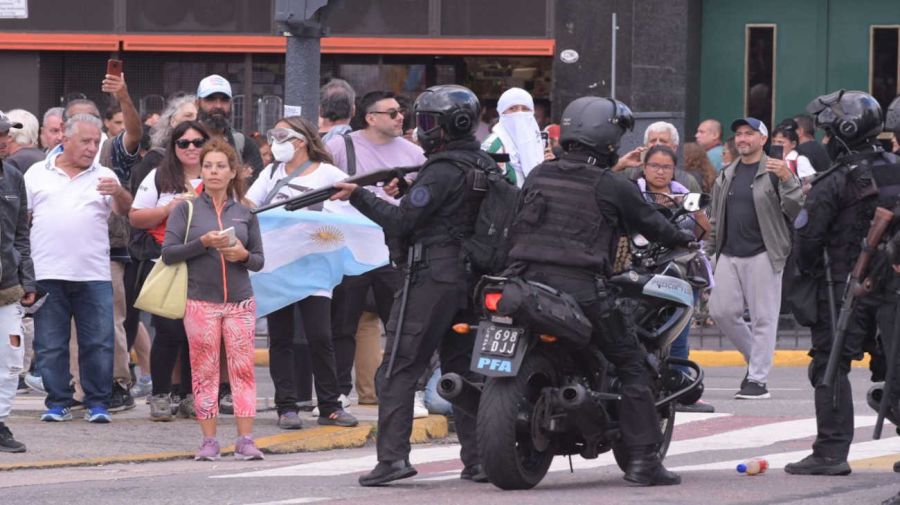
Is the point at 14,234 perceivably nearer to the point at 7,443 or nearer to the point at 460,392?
the point at 7,443

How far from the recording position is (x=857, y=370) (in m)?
17.4

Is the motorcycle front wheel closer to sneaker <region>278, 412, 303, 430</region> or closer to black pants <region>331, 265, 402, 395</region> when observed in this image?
sneaker <region>278, 412, 303, 430</region>

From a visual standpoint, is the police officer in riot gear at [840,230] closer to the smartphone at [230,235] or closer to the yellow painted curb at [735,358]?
the smartphone at [230,235]

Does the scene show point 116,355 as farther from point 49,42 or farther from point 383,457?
point 49,42

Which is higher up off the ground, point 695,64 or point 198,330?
point 695,64

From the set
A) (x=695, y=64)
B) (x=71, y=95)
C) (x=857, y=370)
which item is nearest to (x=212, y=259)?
(x=857, y=370)

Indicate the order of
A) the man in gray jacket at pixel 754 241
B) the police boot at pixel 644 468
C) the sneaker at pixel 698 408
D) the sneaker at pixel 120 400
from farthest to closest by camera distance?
the man in gray jacket at pixel 754 241, the sneaker at pixel 698 408, the sneaker at pixel 120 400, the police boot at pixel 644 468

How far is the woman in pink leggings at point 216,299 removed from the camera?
36.5 ft

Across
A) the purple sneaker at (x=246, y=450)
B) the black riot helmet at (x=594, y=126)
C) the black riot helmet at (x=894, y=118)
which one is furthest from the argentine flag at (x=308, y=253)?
the black riot helmet at (x=894, y=118)

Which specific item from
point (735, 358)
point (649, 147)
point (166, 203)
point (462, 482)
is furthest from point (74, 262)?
point (735, 358)

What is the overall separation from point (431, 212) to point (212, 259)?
1.98 metres

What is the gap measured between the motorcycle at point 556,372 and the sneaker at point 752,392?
4.56 meters

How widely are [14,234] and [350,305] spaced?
8.40ft

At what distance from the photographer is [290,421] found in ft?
40.1
